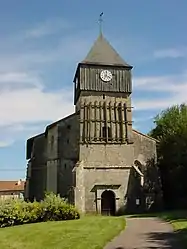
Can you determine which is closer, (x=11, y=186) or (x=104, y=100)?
(x=104, y=100)

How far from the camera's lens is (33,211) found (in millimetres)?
31828

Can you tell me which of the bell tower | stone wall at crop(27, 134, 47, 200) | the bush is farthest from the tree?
the bush

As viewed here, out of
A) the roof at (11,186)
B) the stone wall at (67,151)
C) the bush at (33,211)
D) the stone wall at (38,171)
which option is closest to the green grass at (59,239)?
the bush at (33,211)

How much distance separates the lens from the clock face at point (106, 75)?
45.3 meters

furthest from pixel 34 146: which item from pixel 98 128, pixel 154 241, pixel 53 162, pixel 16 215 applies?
pixel 154 241

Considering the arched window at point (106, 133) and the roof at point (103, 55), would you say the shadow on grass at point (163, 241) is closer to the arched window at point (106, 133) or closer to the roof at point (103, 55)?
the arched window at point (106, 133)

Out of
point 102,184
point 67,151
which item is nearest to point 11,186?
point 67,151

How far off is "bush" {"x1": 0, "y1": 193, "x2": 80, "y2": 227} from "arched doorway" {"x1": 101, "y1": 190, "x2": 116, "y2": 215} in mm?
9604

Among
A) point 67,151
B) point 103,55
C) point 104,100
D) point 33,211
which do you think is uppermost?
point 103,55

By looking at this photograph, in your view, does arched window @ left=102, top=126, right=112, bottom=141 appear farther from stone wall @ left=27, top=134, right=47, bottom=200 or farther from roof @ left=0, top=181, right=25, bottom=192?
roof @ left=0, top=181, right=25, bottom=192

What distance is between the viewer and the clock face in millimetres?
45312

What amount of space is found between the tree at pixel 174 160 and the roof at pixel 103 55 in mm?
9797

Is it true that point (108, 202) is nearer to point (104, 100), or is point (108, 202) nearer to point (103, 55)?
point (104, 100)

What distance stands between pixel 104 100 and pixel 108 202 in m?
11.2
